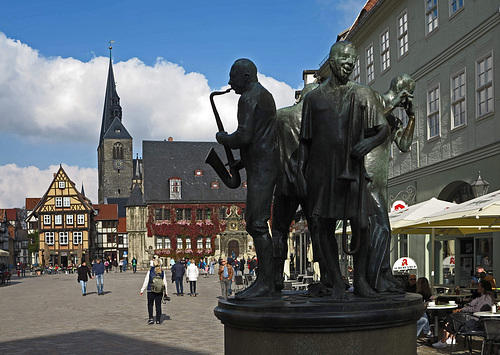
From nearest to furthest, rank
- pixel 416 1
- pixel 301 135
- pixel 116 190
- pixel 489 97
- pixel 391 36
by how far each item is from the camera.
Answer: pixel 301 135 → pixel 489 97 → pixel 416 1 → pixel 391 36 → pixel 116 190

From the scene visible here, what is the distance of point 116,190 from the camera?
419 ft

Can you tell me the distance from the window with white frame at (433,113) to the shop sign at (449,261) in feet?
12.2

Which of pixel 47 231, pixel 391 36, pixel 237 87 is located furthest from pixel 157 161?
pixel 237 87

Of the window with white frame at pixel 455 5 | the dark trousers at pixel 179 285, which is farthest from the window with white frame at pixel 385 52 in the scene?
the dark trousers at pixel 179 285

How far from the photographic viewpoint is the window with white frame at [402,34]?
2389 centimetres

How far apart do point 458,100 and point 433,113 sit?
1955 millimetres

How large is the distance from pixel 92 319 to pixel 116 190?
11173 centimetres

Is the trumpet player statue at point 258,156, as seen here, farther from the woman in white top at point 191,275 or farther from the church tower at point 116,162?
the church tower at point 116,162

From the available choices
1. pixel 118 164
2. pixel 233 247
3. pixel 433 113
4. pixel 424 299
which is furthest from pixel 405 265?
pixel 118 164

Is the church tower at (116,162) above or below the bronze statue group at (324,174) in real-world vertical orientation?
above

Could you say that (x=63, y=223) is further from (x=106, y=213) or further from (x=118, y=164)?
(x=118, y=164)

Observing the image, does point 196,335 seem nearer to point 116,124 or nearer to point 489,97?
point 489,97

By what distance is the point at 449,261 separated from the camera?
21812mm

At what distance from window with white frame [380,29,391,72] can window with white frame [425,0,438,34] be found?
3716 mm
